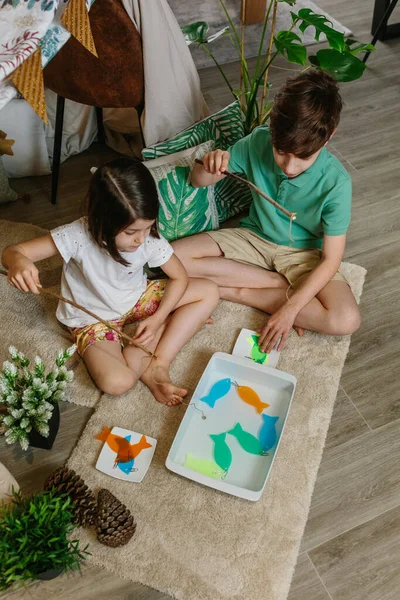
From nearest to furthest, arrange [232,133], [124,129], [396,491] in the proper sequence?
[396,491], [232,133], [124,129]

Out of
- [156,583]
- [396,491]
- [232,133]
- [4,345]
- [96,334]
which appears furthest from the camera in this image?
[232,133]

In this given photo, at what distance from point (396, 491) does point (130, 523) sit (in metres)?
0.62

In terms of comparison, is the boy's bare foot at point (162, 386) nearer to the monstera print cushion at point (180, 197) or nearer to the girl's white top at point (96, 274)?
the girl's white top at point (96, 274)

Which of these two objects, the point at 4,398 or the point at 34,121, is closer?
the point at 4,398

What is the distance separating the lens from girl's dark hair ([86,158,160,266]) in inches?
45.6

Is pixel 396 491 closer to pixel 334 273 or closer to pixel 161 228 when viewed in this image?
pixel 334 273

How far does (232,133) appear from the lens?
1742mm

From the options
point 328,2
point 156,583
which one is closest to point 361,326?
point 156,583

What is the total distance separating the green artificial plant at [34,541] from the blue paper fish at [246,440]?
42 centimetres

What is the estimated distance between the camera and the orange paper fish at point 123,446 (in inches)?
52.6

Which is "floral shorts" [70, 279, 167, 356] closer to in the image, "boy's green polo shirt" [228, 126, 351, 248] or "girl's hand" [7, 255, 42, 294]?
"girl's hand" [7, 255, 42, 294]

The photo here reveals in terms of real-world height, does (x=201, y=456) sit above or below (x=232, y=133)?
below

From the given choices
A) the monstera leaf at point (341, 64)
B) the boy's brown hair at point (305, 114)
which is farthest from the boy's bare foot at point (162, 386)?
the monstera leaf at point (341, 64)

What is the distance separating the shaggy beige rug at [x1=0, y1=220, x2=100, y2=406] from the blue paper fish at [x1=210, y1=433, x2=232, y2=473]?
339 mm
